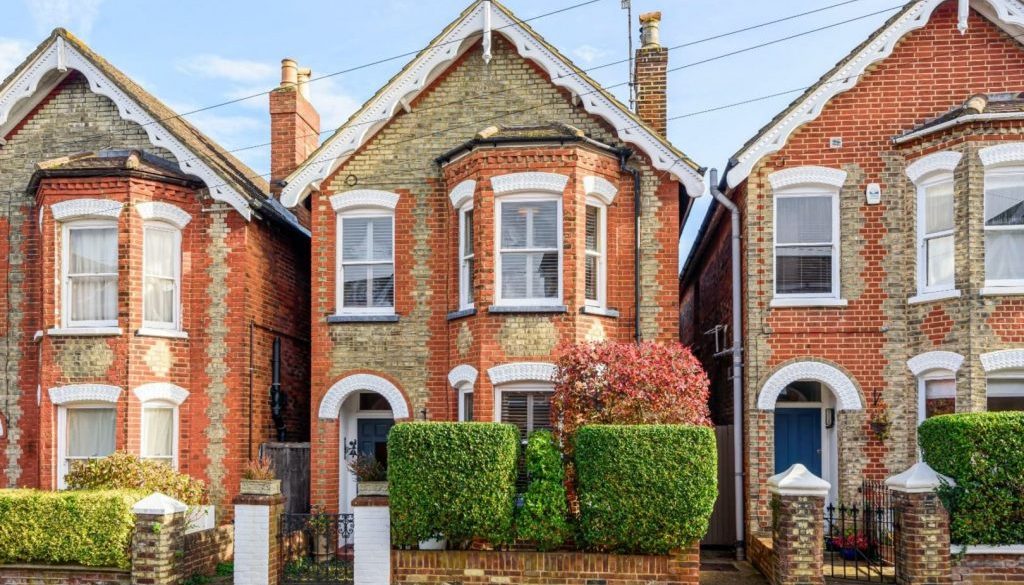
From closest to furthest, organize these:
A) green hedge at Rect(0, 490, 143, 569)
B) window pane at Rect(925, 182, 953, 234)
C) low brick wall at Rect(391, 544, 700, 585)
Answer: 1. low brick wall at Rect(391, 544, 700, 585)
2. green hedge at Rect(0, 490, 143, 569)
3. window pane at Rect(925, 182, 953, 234)

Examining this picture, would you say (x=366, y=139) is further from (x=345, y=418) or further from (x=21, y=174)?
(x=21, y=174)

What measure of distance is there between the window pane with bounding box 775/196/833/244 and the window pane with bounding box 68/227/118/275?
11808 millimetres

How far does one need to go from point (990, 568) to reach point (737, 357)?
5.08m

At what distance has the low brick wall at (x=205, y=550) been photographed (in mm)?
13078

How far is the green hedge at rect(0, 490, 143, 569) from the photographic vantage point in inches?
492

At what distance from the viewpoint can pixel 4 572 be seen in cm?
1291

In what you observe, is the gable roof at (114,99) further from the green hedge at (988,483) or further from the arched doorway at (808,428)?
the green hedge at (988,483)

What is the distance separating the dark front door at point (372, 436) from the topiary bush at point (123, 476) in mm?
3432

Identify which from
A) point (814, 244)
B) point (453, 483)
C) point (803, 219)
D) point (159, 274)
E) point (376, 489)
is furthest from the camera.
Result: point (159, 274)

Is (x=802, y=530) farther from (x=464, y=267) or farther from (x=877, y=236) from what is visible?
(x=464, y=267)

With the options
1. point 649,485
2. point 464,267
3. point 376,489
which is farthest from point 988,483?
point 464,267

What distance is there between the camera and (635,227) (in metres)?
15.2

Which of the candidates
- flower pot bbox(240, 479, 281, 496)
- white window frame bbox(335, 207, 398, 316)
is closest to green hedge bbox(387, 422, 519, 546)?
flower pot bbox(240, 479, 281, 496)

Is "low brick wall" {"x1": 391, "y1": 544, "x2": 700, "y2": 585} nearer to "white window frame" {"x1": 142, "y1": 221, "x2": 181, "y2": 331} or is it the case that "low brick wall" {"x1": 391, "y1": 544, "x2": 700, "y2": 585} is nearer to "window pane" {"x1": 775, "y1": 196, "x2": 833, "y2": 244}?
"window pane" {"x1": 775, "y1": 196, "x2": 833, "y2": 244}
